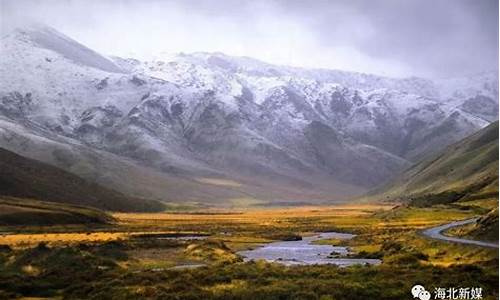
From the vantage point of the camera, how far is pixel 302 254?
8825cm

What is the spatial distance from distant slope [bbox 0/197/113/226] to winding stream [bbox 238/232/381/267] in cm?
5607

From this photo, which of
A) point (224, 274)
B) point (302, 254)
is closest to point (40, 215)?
point (302, 254)

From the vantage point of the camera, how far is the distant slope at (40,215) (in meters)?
142

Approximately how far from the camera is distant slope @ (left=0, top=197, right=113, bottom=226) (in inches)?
5571

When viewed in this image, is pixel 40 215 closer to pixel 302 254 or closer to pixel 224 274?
pixel 302 254

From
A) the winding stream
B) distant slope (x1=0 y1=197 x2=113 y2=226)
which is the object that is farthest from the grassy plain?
distant slope (x1=0 y1=197 x2=113 y2=226)

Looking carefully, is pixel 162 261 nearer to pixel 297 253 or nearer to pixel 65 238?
pixel 297 253

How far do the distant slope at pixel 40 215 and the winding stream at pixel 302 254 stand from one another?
56070 mm

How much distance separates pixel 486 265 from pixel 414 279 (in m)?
6.89

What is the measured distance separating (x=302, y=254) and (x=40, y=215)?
77.0 meters

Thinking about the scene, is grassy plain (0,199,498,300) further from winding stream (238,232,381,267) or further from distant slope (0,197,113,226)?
distant slope (0,197,113,226)

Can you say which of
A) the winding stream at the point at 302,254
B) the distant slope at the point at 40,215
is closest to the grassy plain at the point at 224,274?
the winding stream at the point at 302,254

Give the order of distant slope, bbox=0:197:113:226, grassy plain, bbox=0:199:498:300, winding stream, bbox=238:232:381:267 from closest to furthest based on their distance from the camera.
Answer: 1. grassy plain, bbox=0:199:498:300
2. winding stream, bbox=238:232:381:267
3. distant slope, bbox=0:197:113:226

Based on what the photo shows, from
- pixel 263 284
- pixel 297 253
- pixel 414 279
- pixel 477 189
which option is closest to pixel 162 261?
pixel 297 253
